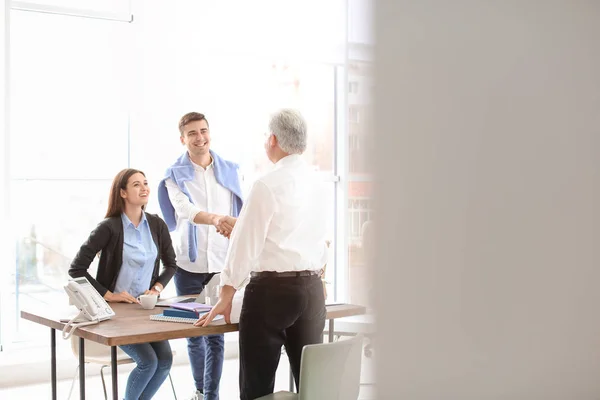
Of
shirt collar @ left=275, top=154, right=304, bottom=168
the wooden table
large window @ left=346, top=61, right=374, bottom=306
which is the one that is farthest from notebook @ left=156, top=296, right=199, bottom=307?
large window @ left=346, top=61, right=374, bottom=306

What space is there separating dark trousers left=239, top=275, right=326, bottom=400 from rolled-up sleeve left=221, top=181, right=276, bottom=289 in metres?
0.07

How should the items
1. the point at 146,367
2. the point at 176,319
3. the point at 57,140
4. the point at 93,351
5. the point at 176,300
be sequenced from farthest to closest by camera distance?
the point at 57,140 → the point at 93,351 → the point at 146,367 → the point at 176,300 → the point at 176,319

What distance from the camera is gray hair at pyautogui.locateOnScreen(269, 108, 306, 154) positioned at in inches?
84.4

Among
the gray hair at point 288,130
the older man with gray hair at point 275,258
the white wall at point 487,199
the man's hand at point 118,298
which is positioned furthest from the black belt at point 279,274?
the white wall at point 487,199

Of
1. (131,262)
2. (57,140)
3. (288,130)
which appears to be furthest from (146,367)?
(57,140)

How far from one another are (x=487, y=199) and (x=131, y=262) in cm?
208

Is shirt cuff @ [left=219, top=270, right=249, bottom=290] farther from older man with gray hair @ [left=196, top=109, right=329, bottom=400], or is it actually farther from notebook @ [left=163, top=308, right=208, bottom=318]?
notebook @ [left=163, top=308, right=208, bottom=318]

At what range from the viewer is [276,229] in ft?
6.86

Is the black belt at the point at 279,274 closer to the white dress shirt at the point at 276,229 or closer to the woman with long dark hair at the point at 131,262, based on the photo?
the white dress shirt at the point at 276,229

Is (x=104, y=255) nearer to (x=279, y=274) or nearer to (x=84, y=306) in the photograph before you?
(x=84, y=306)

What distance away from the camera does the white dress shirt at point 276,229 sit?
207 cm

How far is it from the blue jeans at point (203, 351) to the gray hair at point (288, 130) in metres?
0.92

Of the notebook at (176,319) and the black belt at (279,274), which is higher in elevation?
the black belt at (279,274)

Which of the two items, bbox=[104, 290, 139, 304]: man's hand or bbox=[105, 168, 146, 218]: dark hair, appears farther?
bbox=[105, 168, 146, 218]: dark hair
